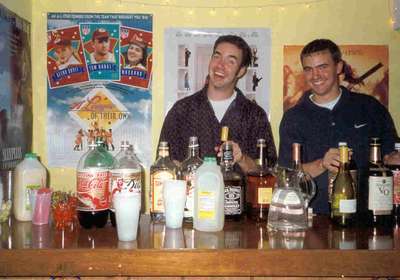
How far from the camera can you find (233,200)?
120 centimetres

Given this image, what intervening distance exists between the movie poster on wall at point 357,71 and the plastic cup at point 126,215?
872 millimetres

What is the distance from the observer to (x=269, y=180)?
1250 millimetres

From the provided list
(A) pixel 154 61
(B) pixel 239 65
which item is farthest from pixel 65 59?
(B) pixel 239 65

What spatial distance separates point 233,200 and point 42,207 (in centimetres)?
53

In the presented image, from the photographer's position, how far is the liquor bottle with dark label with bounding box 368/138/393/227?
1.17 meters

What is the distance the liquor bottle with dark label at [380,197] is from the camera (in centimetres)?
117

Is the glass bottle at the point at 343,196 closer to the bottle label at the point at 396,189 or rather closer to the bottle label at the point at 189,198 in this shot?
the bottle label at the point at 396,189

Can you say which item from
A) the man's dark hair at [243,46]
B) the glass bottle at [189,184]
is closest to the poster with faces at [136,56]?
A: the man's dark hair at [243,46]

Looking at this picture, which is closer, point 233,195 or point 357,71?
point 233,195

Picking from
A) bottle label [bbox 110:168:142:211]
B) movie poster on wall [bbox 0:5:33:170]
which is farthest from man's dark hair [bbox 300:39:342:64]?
movie poster on wall [bbox 0:5:33:170]

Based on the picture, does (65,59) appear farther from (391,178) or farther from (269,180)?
(391,178)

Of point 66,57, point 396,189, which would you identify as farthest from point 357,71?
point 66,57

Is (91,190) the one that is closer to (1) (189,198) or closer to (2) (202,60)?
(1) (189,198)

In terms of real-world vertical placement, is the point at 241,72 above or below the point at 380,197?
above
